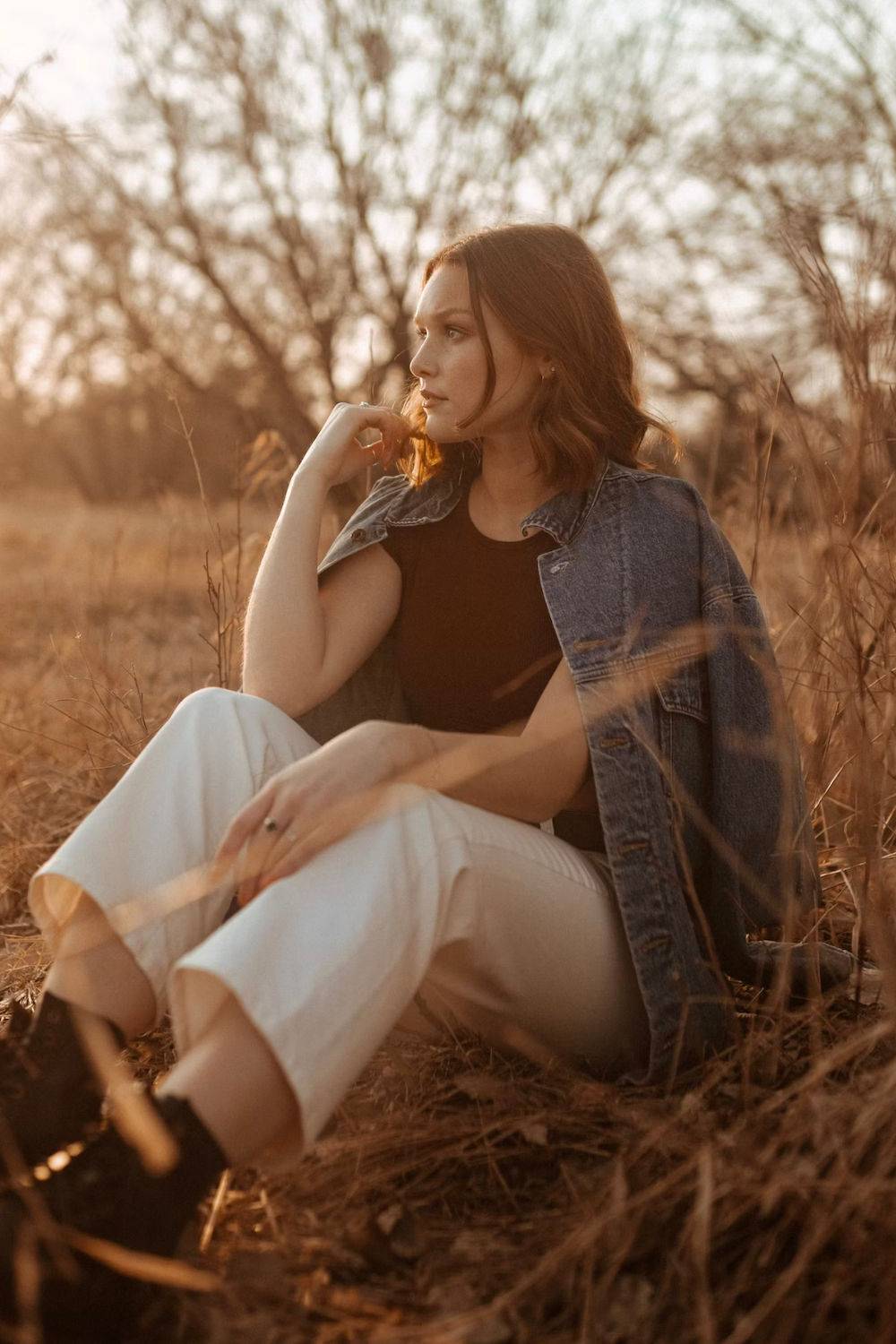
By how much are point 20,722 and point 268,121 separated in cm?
354

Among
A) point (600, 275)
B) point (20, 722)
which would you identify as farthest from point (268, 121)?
point (600, 275)

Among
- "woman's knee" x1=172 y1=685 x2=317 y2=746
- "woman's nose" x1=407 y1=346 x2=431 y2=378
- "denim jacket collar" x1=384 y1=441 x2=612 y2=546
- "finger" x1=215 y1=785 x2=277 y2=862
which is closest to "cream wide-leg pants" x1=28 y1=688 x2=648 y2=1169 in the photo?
"woman's knee" x1=172 y1=685 x2=317 y2=746

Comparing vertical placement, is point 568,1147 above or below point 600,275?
below

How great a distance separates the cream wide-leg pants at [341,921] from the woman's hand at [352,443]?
0.51 m

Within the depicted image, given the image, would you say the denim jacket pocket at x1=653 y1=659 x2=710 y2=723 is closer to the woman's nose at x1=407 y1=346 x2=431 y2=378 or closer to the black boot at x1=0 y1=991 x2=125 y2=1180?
the woman's nose at x1=407 y1=346 x2=431 y2=378

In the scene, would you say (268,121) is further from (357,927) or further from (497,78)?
(357,927)

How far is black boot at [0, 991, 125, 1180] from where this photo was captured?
1.57m

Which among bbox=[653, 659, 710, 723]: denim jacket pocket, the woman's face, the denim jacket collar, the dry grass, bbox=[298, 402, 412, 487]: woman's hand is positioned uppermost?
the woman's face

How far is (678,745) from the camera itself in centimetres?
196

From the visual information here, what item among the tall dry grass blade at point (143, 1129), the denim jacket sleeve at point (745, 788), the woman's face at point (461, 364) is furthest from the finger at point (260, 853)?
the woman's face at point (461, 364)

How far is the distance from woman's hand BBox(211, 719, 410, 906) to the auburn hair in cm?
69

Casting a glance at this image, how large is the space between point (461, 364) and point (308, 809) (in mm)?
859

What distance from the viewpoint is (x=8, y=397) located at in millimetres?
18906

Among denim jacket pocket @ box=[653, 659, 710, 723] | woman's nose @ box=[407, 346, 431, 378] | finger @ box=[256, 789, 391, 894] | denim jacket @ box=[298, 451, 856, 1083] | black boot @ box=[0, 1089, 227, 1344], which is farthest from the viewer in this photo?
woman's nose @ box=[407, 346, 431, 378]
